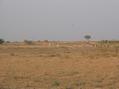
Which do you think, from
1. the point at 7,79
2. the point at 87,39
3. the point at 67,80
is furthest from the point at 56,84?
the point at 87,39

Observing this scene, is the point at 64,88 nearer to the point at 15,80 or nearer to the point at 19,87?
the point at 19,87

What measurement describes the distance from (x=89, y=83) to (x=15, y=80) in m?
4.18

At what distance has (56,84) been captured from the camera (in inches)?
642

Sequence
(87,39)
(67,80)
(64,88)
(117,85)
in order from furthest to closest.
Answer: (87,39) → (67,80) → (117,85) → (64,88)

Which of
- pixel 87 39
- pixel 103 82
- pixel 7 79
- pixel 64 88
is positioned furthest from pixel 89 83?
pixel 87 39

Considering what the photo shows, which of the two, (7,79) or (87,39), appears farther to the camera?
(87,39)

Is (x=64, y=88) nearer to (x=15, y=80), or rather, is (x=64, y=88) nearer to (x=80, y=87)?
(x=80, y=87)

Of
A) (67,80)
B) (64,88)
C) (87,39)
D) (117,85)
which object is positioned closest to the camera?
(64,88)

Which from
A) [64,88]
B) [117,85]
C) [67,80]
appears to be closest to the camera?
[64,88]

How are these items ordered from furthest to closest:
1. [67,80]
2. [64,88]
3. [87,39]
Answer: [87,39] < [67,80] < [64,88]

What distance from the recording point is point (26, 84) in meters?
16.7

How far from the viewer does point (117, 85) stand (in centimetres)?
1630

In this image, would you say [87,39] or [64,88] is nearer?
[64,88]

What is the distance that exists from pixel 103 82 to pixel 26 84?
3.91 metres
